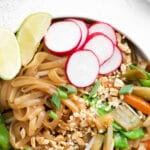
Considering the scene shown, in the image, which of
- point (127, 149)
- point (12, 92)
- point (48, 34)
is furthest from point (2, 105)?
point (127, 149)

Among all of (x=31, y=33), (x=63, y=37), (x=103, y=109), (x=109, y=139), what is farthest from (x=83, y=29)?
(x=109, y=139)

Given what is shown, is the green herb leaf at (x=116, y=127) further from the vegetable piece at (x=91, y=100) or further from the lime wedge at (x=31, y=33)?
the lime wedge at (x=31, y=33)

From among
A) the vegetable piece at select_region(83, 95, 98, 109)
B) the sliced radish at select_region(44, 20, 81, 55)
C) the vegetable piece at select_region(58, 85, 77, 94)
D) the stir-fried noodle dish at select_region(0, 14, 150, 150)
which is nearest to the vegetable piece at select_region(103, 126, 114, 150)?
the stir-fried noodle dish at select_region(0, 14, 150, 150)

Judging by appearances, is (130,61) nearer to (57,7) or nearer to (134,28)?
(134,28)

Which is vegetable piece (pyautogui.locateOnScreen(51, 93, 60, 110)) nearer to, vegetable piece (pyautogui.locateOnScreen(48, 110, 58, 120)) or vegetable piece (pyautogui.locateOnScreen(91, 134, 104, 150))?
vegetable piece (pyautogui.locateOnScreen(48, 110, 58, 120))

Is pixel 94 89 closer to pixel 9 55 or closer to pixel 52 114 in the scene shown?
pixel 52 114
